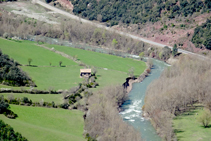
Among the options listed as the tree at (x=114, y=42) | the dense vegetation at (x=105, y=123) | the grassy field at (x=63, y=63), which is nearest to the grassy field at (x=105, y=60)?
the grassy field at (x=63, y=63)

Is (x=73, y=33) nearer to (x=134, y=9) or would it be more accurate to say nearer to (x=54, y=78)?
(x=134, y=9)

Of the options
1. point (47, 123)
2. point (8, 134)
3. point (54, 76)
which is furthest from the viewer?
point (54, 76)

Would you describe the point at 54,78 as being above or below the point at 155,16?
below

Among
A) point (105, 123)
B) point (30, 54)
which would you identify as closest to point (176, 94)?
point (105, 123)

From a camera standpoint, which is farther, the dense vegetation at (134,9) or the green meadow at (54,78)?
the dense vegetation at (134,9)

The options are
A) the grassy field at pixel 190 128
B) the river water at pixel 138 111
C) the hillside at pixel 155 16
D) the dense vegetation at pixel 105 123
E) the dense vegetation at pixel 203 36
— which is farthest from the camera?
the hillside at pixel 155 16

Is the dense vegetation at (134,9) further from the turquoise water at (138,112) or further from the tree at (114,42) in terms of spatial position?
the turquoise water at (138,112)

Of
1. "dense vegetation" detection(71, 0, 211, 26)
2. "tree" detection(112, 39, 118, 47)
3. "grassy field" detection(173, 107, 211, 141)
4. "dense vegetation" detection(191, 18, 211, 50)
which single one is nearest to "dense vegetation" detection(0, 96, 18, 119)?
"grassy field" detection(173, 107, 211, 141)
